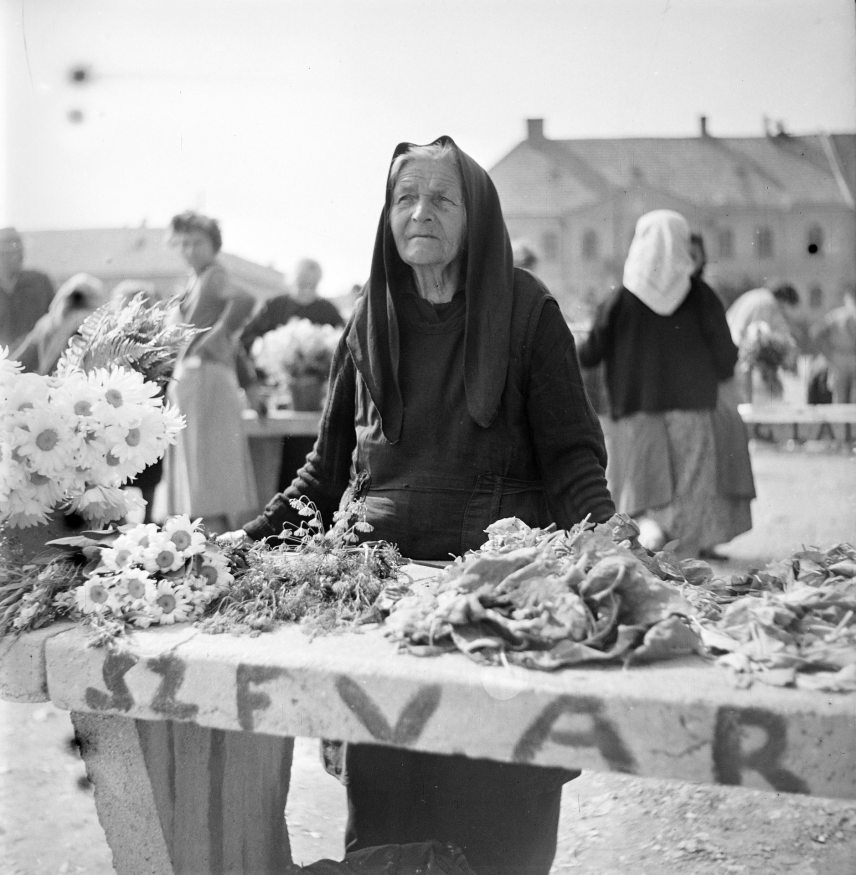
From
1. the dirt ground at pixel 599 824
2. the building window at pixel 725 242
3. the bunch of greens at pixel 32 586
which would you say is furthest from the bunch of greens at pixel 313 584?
the building window at pixel 725 242

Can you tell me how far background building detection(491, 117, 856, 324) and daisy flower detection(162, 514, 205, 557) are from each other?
5433mm

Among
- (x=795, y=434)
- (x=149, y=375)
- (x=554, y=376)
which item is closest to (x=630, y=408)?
(x=795, y=434)

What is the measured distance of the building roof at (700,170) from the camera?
10.6m

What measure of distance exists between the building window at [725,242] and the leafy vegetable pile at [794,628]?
20.2m

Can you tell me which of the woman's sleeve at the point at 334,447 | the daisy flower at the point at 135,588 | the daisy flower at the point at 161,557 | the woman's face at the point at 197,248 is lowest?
the daisy flower at the point at 135,588

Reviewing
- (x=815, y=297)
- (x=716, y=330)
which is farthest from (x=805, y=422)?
(x=815, y=297)

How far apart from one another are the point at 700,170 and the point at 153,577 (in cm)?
1357

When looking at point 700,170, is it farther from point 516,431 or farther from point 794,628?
point 794,628

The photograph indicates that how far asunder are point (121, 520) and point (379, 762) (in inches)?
33.1

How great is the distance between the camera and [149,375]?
2.22m

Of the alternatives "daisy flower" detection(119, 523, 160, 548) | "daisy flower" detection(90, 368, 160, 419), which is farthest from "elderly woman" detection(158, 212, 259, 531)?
"daisy flower" detection(119, 523, 160, 548)

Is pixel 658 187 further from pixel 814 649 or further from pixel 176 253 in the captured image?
pixel 814 649

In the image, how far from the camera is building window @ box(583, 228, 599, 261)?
13.5m

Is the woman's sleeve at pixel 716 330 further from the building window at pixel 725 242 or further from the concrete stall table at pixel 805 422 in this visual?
the building window at pixel 725 242
